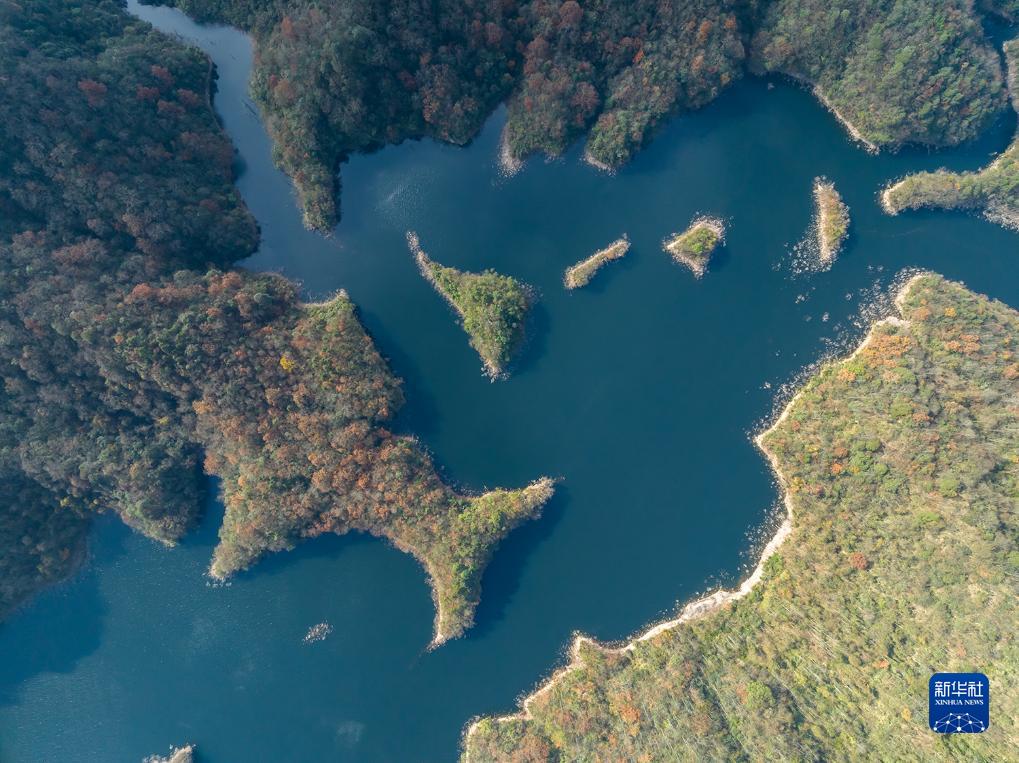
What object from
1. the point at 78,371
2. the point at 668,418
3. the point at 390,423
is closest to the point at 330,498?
the point at 390,423

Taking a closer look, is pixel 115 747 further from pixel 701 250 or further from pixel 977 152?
pixel 977 152

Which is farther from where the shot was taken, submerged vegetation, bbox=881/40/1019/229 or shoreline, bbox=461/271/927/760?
shoreline, bbox=461/271/927/760

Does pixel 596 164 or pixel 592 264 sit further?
pixel 596 164

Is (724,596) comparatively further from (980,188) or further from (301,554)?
(980,188)

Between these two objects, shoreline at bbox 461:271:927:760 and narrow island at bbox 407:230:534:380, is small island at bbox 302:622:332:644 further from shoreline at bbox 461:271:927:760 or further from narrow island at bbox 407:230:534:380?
narrow island at bbox 407:230:534:380

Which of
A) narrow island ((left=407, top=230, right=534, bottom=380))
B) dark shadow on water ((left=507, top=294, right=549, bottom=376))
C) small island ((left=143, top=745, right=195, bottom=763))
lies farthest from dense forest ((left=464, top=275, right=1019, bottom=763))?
small island ((left=143, top=745, right=195, bottom=763))

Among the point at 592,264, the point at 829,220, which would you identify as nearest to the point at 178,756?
the point at 592,264

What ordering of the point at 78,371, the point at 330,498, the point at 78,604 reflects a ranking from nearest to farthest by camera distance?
the point at 78,371 → the point at 330,498 → the point at 78,604
